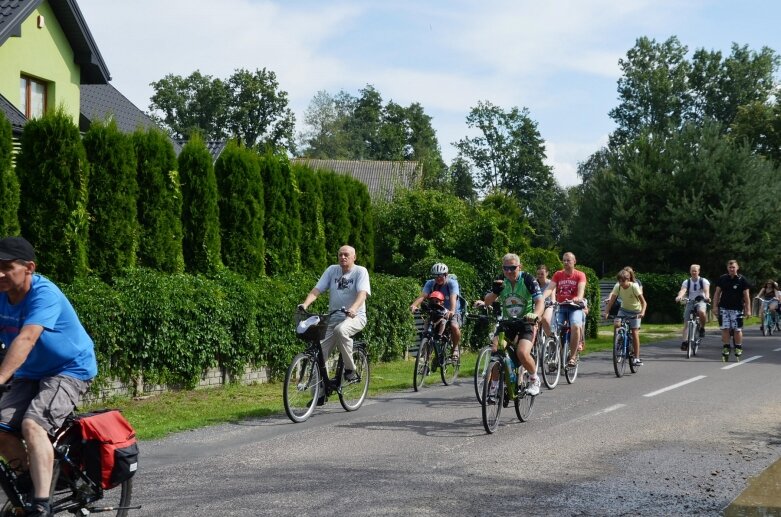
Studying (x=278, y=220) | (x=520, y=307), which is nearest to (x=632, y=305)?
(x=520, y=307)

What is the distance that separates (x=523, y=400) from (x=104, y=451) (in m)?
6.42

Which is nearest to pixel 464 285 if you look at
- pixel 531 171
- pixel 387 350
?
pixel 387 350

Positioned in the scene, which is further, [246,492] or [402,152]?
[402,152]

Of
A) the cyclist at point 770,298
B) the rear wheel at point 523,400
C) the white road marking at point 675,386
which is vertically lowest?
the white road marking at point 675,386

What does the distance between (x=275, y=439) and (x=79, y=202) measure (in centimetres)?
540

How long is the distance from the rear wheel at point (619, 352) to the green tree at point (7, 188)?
9510mm

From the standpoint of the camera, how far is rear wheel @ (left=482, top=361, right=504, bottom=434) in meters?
9.98

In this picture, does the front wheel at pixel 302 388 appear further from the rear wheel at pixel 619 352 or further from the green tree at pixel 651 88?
the green tree at pixel 651 88

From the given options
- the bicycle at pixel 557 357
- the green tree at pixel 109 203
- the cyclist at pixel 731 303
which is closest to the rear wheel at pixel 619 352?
the bicycle at pixel 557 357

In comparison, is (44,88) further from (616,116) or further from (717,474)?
(616,116)

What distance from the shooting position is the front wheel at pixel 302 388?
35.1 feet

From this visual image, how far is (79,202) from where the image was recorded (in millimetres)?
13297

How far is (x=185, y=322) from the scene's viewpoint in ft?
42.7

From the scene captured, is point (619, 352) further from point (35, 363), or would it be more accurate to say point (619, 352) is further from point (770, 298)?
point (770, 298)
